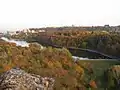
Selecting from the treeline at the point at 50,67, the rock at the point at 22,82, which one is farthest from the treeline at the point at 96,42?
the rock at the point at 22,82

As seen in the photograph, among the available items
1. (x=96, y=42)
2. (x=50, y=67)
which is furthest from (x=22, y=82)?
(x=96, y=42)

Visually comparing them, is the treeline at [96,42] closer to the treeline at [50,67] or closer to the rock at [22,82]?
the treeline at [50,67]

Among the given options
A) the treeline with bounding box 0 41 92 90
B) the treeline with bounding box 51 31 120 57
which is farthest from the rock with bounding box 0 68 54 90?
the treeline with bounding box 51 31 120 57

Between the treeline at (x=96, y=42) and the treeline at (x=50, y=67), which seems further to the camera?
the treeline at (x=96, y=42)

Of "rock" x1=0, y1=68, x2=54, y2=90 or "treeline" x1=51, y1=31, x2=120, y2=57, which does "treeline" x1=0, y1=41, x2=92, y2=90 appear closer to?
"rock" x1=0, y1=68, x2=54, y2=90

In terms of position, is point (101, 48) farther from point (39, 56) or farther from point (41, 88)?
point (41, 88)

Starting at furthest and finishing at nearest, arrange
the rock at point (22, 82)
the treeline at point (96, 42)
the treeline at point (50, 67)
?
the treeline at point (96, 42) → the treeline at point (50, 67) → the rock at point (22, 82)

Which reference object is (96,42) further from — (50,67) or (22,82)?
(22,82)

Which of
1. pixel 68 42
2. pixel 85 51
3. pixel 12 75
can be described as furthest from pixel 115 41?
pixel 12 75
